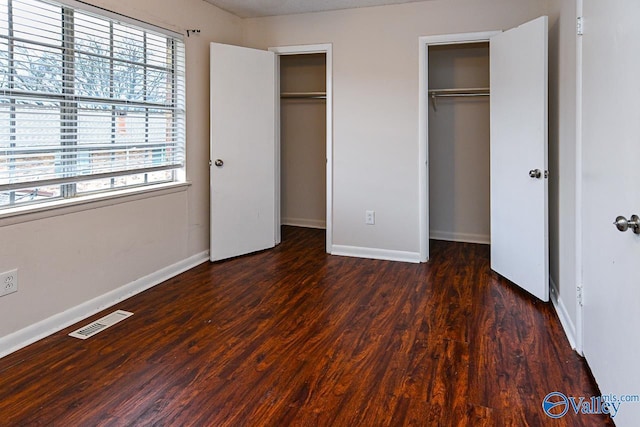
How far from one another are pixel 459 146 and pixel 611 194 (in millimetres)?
3300

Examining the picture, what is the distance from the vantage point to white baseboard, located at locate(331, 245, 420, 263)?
434cm

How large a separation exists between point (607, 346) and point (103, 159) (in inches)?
119

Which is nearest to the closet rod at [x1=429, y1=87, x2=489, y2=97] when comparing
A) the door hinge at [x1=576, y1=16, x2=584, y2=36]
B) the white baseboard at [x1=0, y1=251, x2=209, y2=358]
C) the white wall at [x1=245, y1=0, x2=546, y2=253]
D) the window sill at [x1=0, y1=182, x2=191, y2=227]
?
the white wall at [x1=245, y1=0, x2=546, y2=253]

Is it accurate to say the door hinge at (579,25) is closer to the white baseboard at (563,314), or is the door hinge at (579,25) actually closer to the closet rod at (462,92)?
the white baseboard at (563,314)

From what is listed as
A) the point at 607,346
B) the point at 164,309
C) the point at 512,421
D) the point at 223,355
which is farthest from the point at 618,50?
the point at 164,309

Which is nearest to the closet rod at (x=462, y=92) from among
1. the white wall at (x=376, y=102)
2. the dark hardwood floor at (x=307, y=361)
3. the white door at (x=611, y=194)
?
the white wall at (x=376, y=102)

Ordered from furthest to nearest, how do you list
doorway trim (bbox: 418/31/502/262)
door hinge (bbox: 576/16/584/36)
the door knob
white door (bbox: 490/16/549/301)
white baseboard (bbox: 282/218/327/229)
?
white baseboard (bbox: 282/218/327/229)
doorway trim (bbox: 418/31/502/262)
white door (bbox: 490/16/549/301)
door hinge (bbox: 576/16/584/36)
the door knob

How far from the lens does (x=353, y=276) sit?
386cm

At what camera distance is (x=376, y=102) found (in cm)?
434

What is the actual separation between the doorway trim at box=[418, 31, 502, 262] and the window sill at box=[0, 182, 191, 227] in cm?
211

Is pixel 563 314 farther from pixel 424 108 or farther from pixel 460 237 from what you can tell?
pixel 460 237

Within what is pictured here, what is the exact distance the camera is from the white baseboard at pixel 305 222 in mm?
5848

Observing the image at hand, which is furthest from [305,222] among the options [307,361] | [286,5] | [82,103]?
[307,361]

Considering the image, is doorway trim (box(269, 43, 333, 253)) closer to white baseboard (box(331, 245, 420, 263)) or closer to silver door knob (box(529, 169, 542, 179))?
white baseboard (box(331, 245, 420, 263))
